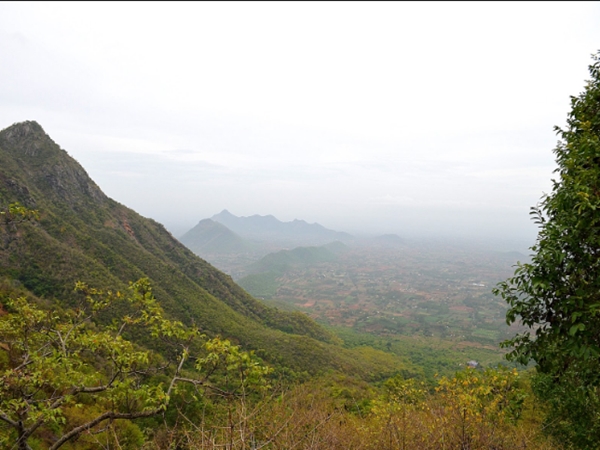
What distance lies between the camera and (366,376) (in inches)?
1539

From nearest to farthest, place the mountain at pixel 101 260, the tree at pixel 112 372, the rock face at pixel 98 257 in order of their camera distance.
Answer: the tree at pixel 112 372, the mountain at pixel 101 260, the rock face at pixel 98 257

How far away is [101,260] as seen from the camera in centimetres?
3712

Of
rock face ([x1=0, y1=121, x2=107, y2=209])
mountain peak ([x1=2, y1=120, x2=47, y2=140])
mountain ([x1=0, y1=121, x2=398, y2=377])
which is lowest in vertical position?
mountain ([x1=0, y1=121, x2=398, y2=377])

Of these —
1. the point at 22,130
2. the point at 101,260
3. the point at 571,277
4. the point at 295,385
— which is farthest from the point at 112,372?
the point at 22,130

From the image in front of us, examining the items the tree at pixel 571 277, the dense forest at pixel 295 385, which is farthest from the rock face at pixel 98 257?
the tree at pixel 571 277

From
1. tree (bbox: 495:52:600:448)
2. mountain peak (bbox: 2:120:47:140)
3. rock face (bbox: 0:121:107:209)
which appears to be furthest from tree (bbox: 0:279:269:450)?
mountain peak (bbox: 2:120:47:140)

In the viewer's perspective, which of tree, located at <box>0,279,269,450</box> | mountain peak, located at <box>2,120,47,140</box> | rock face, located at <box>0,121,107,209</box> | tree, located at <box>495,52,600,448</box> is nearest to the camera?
tree, located at <box>495,52,600,448</box>

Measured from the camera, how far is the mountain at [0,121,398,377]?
94.9ft

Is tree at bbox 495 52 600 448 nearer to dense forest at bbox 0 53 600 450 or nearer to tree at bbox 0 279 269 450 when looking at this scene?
dense forest at bbox 0 53 600 450

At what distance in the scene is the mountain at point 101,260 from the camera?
28914mm

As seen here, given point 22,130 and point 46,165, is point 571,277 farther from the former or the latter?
point 22,130

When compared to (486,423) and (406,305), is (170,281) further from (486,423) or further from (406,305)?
(406,305)

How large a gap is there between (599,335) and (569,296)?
554mm

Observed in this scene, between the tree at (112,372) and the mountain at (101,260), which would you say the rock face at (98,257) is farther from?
the tree at (112,372)
